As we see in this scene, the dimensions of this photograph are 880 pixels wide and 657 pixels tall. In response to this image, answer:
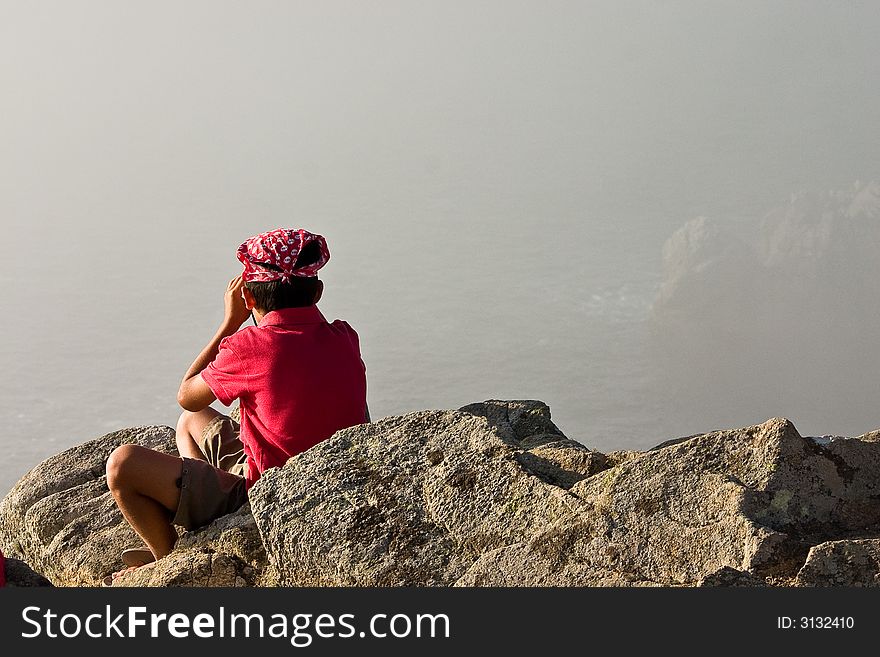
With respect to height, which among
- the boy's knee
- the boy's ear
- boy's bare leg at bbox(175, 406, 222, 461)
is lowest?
the boy's knee

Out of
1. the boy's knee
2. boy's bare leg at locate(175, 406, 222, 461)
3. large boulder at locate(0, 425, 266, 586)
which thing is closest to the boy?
the boy's knee

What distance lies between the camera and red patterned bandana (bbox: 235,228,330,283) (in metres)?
5.14

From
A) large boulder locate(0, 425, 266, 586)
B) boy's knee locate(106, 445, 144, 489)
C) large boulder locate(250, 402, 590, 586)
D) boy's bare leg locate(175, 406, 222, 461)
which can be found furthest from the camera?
boy's bare leg locate(175, 406, 222, 461)

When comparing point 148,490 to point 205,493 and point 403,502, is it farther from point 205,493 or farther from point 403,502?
point 403,502

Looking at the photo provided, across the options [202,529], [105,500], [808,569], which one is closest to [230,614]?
[202,529]

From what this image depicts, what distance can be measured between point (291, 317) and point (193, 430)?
144 cm

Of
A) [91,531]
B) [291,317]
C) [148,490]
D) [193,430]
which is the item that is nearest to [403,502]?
[291,317]

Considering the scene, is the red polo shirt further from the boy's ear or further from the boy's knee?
the boy's knee

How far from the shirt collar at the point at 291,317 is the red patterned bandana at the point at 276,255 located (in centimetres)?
15

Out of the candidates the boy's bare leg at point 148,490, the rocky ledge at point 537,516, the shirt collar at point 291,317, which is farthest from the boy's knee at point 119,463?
the shirt collar at point 291,317

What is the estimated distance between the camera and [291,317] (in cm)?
524

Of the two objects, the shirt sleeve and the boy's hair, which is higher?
the boy's hair

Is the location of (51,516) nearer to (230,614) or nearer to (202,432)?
(202,432)

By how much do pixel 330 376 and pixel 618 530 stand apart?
1.60 metres
